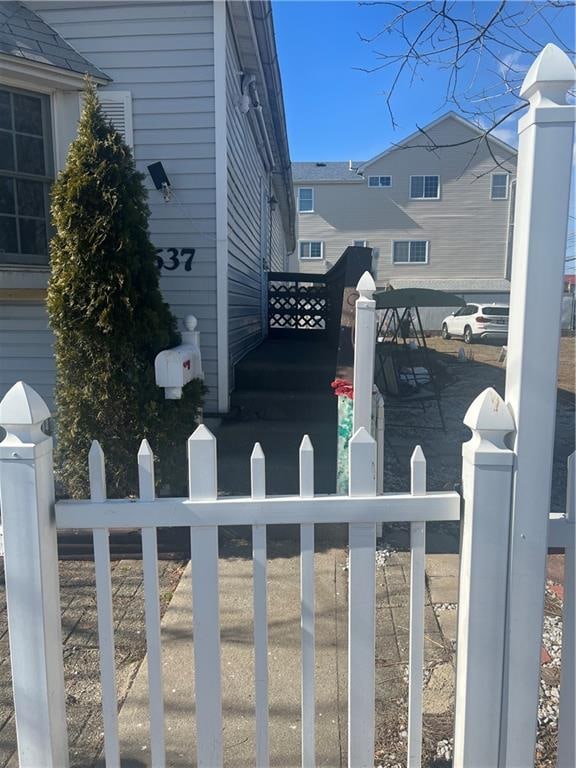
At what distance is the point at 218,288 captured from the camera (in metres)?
5.18

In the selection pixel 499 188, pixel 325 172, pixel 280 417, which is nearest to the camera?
pixel 280 417

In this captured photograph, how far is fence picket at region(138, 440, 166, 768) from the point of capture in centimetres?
147

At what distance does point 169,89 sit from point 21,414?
4.49 m

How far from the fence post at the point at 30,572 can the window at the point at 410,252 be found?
87.1 feet

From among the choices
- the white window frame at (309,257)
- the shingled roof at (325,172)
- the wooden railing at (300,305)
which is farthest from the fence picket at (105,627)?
the white window frame at (309,257)

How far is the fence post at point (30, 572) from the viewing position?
55.0 inches

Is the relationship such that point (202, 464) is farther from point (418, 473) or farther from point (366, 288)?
point (366, 288)

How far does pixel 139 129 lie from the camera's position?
5016 millimetres

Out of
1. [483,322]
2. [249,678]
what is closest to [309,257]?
[483,322]

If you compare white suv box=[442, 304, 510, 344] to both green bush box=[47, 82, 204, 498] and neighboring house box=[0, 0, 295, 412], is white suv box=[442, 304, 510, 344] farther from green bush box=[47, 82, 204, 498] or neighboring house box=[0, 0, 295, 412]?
green bush box=[47, 82, 204, 498]

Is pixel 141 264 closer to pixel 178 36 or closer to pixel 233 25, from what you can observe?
pixel 178 36

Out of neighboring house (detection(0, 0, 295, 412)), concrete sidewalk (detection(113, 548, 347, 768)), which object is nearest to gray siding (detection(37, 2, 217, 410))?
neighboring house (detection(0, 0, 295, 412))

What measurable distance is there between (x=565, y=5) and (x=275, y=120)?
6.16 m

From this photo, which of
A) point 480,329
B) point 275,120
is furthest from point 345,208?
point 275,120
